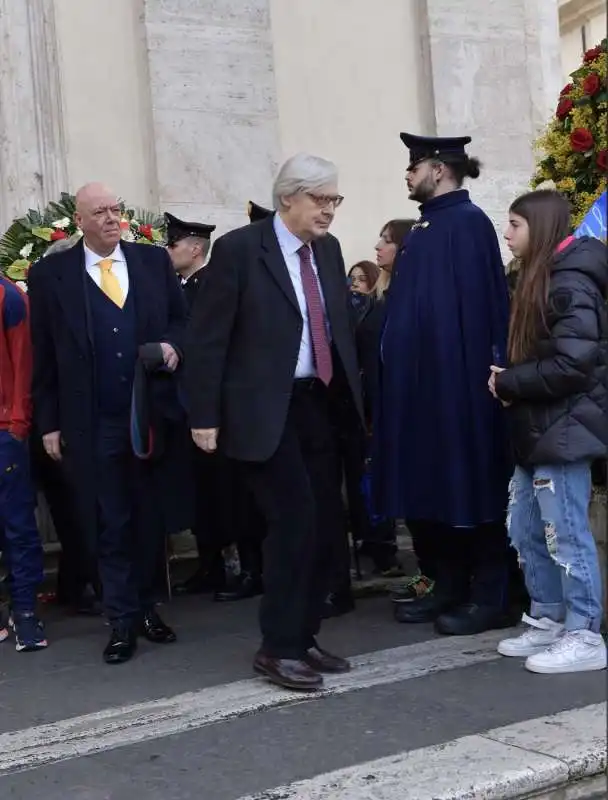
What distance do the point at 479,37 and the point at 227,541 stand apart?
16.2 ft

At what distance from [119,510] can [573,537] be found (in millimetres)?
1795

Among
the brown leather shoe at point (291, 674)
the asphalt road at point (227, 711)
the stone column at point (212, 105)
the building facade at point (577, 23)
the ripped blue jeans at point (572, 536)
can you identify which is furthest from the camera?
the building facade at point (577, 23)

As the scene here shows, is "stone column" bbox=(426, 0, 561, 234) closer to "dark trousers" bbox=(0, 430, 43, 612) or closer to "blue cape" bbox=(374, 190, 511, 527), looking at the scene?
"blue cape" bbox=(374, 190, 511, 527)

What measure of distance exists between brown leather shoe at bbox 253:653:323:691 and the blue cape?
1.04 m

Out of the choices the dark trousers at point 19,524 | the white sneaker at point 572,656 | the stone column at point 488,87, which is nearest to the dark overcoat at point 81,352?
the dark trousers at point 19,524

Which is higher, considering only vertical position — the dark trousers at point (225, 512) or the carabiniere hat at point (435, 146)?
the carabiniere hat at point (435, 146)

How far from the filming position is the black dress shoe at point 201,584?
6.43m

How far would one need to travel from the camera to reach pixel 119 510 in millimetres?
4969

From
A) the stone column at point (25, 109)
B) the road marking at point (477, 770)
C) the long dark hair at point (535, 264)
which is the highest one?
the stone column at point (25, 109)

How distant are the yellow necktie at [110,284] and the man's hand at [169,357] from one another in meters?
0.28

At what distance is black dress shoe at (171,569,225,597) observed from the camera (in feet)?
21.1

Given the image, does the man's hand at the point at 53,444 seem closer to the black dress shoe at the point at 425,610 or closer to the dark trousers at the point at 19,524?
the dark trousers at the point at 19,524

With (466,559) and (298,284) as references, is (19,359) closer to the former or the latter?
(298,284)

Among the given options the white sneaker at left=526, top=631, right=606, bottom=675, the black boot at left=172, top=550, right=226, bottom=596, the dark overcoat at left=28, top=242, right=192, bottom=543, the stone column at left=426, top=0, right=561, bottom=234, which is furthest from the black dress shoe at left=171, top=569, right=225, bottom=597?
the stone column at left=426, top=0, right=561, bottom=234
